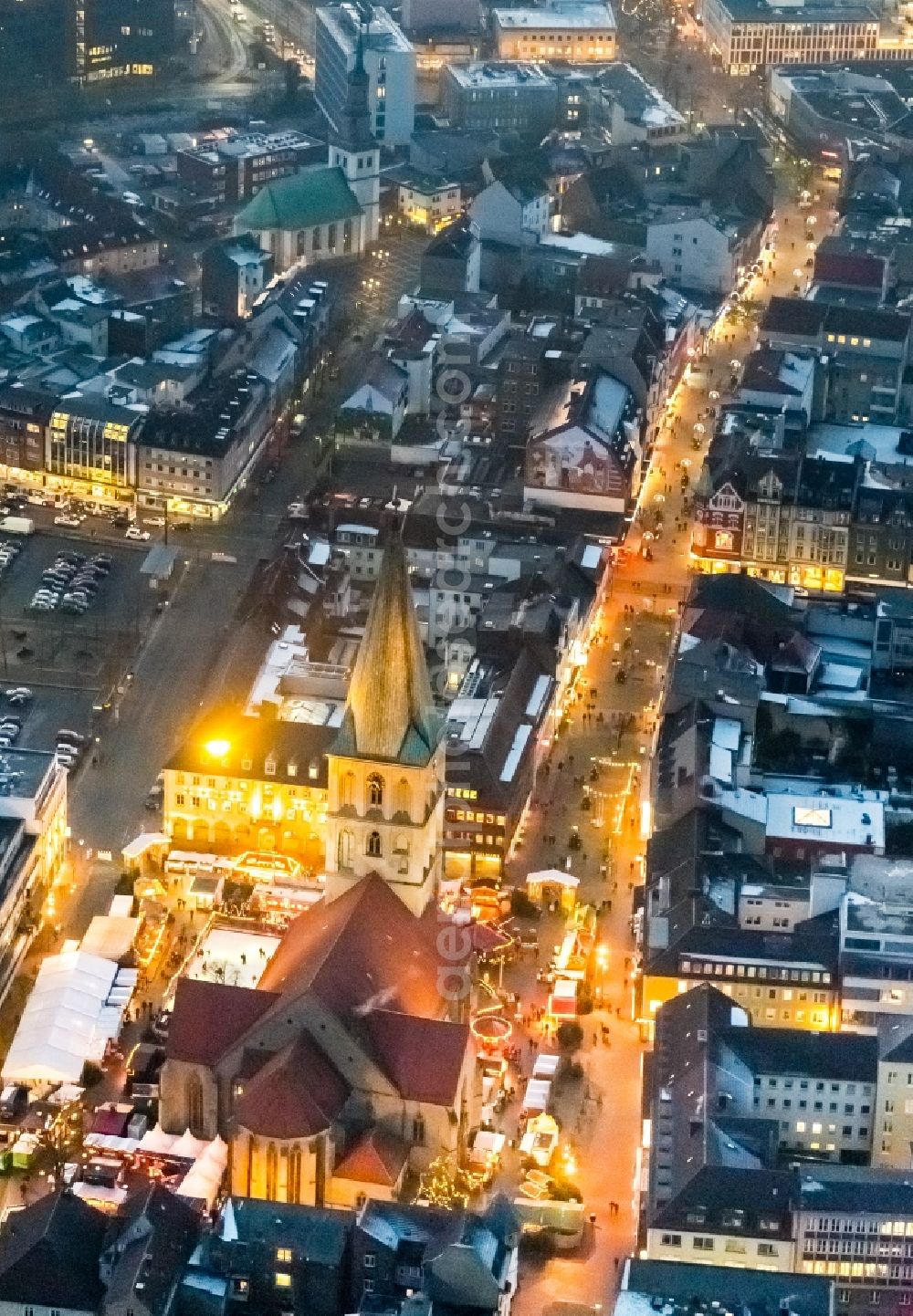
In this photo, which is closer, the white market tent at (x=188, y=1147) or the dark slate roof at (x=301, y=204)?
the white market tent at (x=188, y=1147)

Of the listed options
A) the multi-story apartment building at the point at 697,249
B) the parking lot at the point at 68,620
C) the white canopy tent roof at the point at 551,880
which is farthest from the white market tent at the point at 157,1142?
the multi-story apartment building at the point at 697,249

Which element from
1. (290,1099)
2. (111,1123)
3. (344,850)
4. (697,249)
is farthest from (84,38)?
(290,1099)

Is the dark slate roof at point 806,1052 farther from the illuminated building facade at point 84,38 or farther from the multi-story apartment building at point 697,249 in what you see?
the illuminated building facade at point 84,38

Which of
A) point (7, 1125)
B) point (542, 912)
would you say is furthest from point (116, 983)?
point (542, 912)

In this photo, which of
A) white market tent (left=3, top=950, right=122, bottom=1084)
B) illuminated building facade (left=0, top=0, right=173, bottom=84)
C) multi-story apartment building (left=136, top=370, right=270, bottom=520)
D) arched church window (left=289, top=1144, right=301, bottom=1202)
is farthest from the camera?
illuminated building facade (left=0, top=0, right=173, bottom=84)

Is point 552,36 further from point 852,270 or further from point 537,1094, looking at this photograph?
point 537,1094

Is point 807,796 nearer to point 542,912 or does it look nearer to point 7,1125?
point 542,912

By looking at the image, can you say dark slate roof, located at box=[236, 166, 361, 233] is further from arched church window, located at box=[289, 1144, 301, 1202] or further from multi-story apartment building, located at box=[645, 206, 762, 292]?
arched church window, located at box=[289, 1144, 301, 1202]

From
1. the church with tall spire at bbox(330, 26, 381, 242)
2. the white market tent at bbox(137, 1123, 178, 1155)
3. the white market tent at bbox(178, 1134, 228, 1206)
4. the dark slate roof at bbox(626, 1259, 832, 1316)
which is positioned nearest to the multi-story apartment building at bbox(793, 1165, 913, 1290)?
the dark slate roof at bbox(626, 1259, 832, 1316)
